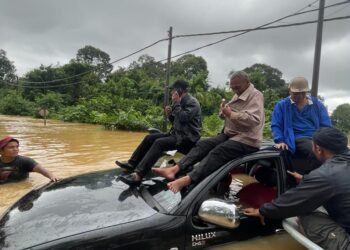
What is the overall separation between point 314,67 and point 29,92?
1634 inches

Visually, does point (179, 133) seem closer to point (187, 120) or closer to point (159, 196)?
point (187, 120)

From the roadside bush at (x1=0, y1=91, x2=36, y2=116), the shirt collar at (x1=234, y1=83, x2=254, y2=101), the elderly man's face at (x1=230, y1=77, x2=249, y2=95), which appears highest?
the elderly man's face at (x1=230, y1=77, x2=249, y2=95)

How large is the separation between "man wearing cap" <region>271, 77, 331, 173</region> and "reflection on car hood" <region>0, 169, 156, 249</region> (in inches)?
71.8

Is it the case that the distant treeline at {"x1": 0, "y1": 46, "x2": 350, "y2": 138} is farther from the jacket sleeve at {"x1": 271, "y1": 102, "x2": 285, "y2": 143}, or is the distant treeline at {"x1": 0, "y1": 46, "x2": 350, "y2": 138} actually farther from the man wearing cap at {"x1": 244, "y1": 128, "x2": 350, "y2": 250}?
the man wearing cap at {"x1": 244, "y1": 128, "x2": 350, "y2": 250}

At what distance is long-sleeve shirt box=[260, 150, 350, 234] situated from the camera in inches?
98.7

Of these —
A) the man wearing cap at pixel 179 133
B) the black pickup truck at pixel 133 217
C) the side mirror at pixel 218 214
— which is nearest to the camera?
the black pickup truck at pixel 133 217

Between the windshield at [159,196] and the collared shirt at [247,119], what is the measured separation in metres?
0.83

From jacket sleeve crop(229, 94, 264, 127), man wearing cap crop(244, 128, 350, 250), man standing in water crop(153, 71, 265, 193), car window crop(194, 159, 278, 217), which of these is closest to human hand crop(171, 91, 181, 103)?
man standing in water crop(153, 71, 265, 193)

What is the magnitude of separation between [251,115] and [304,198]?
1.11m

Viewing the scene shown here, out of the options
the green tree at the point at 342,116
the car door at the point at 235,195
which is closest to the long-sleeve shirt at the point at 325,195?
the car door at the point at 235,195

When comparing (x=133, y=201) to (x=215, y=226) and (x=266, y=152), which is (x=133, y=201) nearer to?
(x=215, y=226)

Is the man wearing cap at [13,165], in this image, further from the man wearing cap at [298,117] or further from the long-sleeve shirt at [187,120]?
the man wearing cap at [298,117]

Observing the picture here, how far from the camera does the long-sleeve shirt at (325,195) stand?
2508mm

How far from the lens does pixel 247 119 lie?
3371mm
